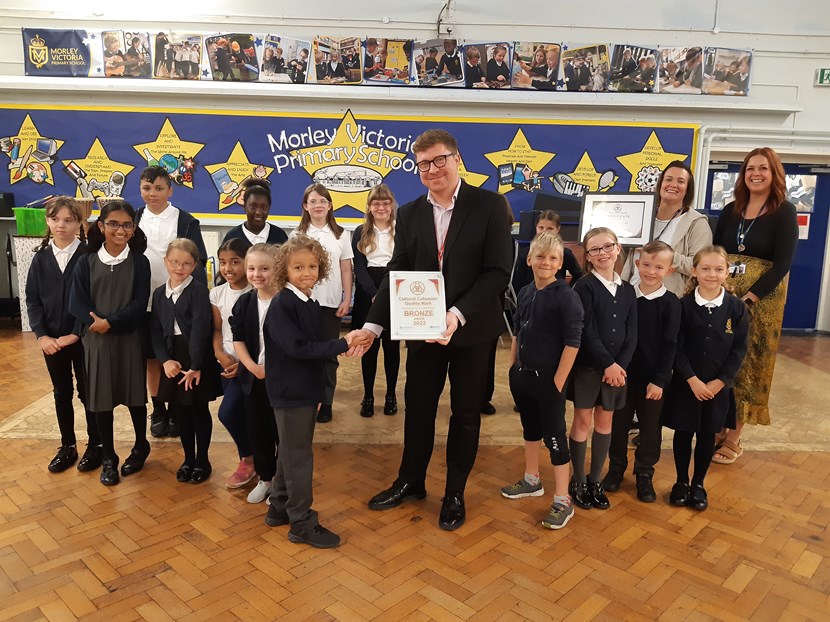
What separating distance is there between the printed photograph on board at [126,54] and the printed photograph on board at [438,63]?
3088mm

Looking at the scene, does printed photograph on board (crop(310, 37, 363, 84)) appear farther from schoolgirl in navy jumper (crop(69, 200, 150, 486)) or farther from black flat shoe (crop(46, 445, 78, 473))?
black flat shoe (crop(46, 445, 78, 473))

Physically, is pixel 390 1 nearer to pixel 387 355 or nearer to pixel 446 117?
pixel 446 117

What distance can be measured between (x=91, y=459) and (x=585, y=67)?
6.22 m

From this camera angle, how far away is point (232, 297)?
270 cm

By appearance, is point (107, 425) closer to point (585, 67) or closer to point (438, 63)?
point (438, 63)

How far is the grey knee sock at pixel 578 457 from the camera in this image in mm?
2582

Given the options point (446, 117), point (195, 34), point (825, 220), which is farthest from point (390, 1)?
point (825, 220)

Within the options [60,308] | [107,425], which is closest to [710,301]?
[107,425]

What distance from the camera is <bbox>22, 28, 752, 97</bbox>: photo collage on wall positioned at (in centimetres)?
618

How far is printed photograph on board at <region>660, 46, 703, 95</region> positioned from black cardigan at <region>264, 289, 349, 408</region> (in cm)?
594

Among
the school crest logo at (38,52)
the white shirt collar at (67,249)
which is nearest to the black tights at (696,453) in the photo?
the white shirt collar at (67,249)

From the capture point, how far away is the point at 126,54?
6.15 meters

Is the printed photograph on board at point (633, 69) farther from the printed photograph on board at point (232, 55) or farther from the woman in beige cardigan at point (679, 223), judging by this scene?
the printed photograph on board at point (232, 55)

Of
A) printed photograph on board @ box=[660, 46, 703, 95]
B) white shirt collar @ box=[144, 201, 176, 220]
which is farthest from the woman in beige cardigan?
printed photograph on board @ box=[660, 46, 703, 95]
